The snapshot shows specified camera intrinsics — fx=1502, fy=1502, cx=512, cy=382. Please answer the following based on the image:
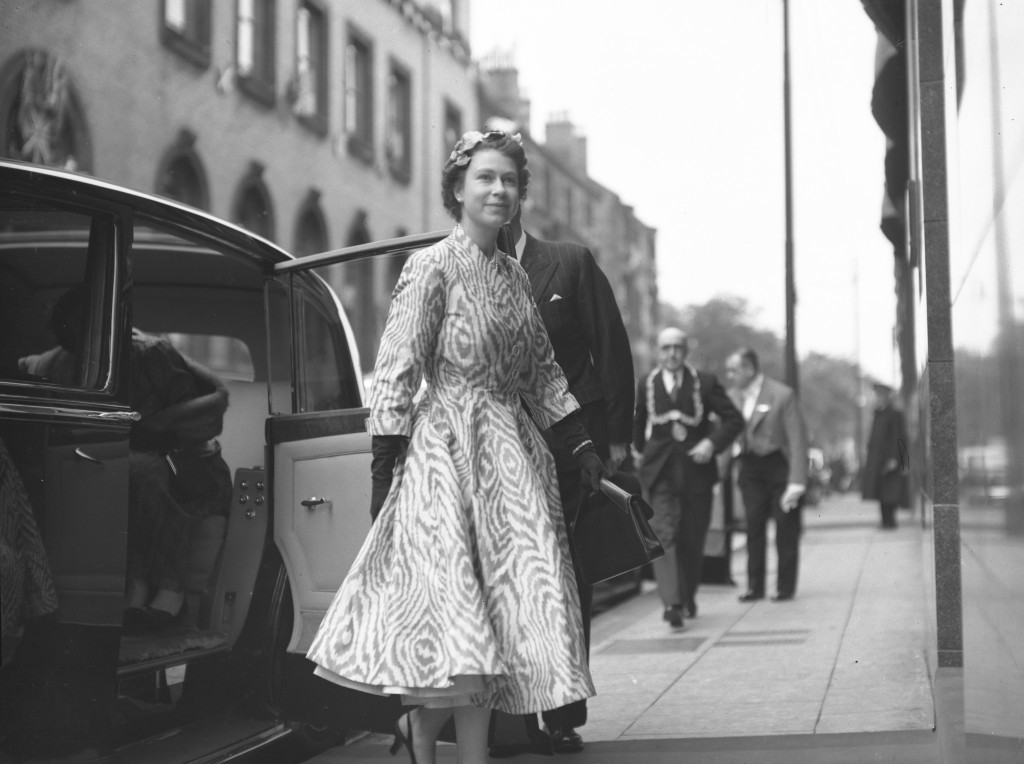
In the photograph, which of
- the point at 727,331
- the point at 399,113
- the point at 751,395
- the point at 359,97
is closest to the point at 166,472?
the point at 751,395

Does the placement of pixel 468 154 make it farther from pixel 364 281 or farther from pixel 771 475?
pixel 771 475

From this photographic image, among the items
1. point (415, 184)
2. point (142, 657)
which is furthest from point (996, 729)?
point (415, 184)

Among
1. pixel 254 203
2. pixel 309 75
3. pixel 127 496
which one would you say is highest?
pixel 309 75

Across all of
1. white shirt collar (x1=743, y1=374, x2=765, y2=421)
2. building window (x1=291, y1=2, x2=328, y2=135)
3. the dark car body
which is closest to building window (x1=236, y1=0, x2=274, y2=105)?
building window (x1=291, y1=2, x2=328, y2=135)

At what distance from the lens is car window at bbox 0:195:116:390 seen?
476cm

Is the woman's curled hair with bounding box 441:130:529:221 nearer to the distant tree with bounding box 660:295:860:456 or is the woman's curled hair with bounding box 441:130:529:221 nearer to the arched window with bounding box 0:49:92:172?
the arched window with bounding box 0:49:92:172

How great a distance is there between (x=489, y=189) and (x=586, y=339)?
45.9 inches

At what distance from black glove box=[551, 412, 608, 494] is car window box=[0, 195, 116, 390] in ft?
4.82

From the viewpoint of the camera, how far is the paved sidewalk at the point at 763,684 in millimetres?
5184

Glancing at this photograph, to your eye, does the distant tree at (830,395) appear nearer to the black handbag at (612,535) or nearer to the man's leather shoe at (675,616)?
the man's leather shoe at (675,616)

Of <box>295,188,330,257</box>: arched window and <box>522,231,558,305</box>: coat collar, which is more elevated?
<box>295,188,330,257</box>: arched window

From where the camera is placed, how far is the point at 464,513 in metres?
4.22

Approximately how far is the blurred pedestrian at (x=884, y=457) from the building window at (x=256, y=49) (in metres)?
9.06

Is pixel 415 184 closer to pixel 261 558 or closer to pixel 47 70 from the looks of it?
pixel 261 558
